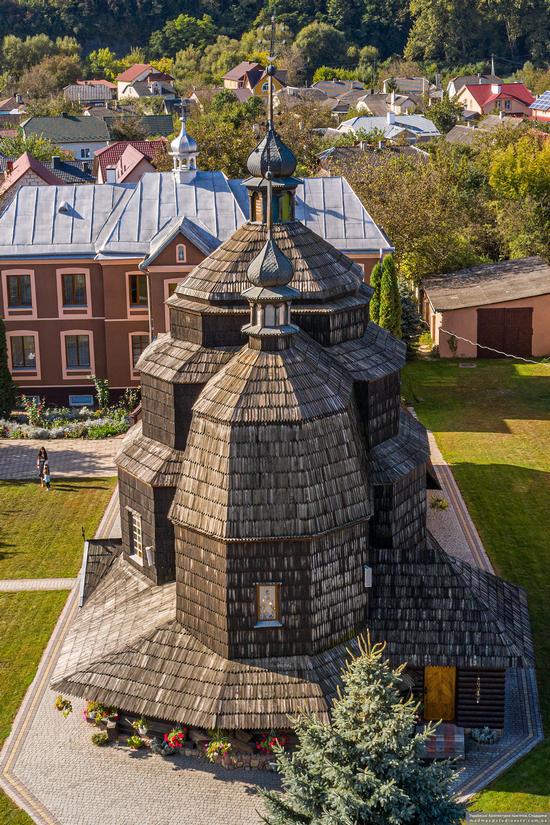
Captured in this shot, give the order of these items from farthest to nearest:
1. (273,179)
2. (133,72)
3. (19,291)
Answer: (133,72)
(19,291)
(273,179)

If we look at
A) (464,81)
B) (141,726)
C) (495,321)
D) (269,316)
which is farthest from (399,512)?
(464,81)

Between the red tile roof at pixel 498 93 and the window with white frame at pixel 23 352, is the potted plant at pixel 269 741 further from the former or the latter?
the red tile roof at pixel 498 93

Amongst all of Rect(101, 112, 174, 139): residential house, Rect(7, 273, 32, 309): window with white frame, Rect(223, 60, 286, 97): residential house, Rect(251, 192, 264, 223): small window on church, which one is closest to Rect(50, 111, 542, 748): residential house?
Rect(251, 192, 264, 223): small window on church

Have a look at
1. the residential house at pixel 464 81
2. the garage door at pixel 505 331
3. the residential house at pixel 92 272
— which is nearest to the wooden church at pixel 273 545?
the residential house at pixel 92 272

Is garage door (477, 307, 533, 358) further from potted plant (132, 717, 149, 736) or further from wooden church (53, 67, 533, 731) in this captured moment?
potted plant (132, 717, 149, 736)

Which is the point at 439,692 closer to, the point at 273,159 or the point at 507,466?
the point at 273,159

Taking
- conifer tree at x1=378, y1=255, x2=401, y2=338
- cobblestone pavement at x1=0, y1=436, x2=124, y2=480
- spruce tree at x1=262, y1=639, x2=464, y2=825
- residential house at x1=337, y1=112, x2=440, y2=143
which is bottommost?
cobblestone pavement at x1=0, y1=436, x2=124, y2=480
